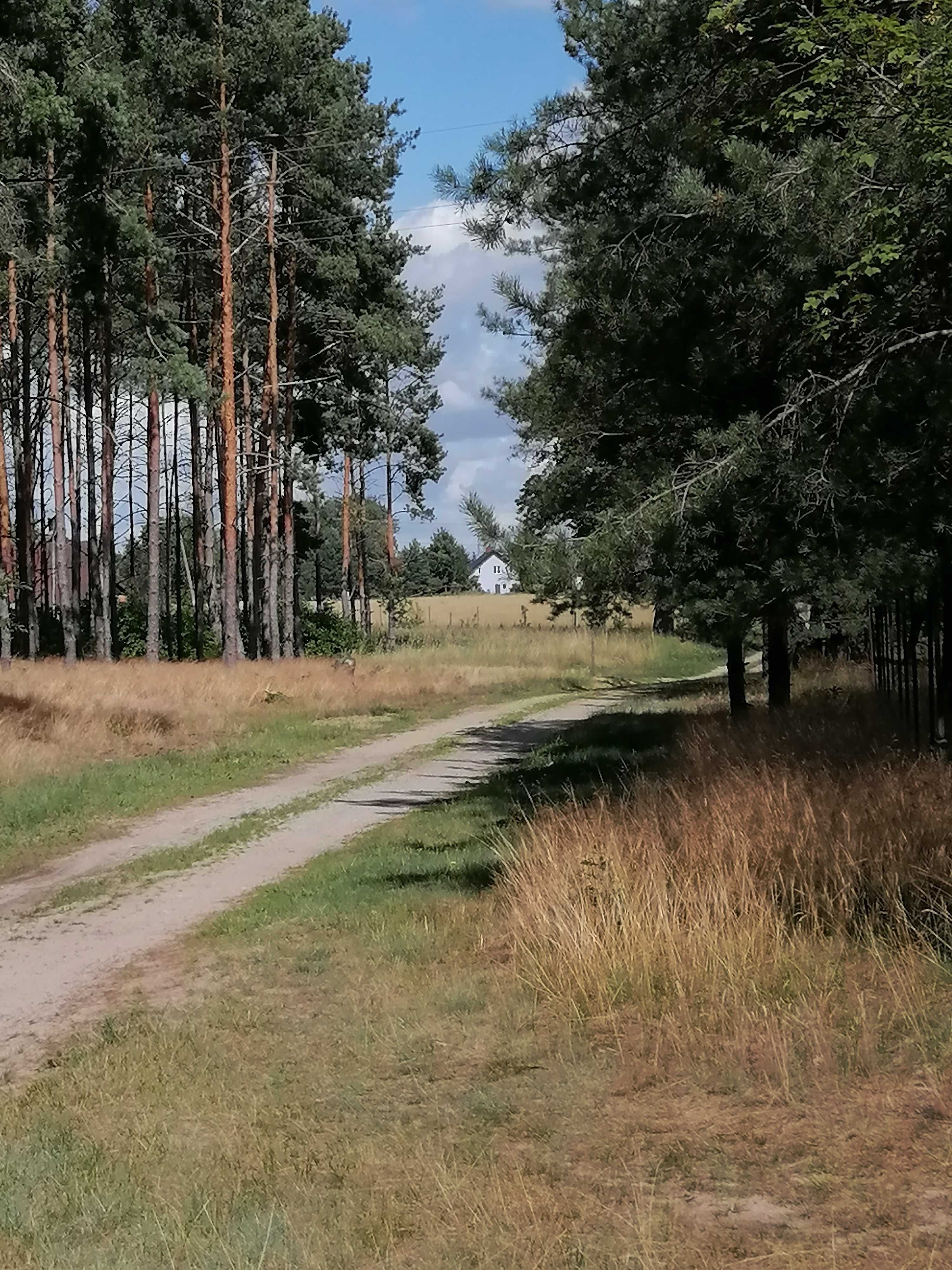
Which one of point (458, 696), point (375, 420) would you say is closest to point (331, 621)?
point (375, 420)

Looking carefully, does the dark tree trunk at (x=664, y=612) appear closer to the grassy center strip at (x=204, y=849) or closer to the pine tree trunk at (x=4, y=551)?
the grassy center strip at (x=204, y=849)

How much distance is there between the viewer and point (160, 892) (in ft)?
30.9

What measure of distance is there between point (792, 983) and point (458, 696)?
23.1m

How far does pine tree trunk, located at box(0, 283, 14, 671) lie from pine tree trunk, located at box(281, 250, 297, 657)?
22.2ft

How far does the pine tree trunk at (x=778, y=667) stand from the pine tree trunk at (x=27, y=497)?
80.5 ft

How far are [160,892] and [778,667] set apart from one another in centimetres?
869

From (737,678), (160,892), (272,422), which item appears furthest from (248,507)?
(160,892)

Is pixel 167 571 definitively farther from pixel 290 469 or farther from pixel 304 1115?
pixel 304 1115

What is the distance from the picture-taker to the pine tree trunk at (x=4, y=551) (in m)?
26.2

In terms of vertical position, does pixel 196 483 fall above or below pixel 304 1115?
above

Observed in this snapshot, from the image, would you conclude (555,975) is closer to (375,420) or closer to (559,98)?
(559,98)

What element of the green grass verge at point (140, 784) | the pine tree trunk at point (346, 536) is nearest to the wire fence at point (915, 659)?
the green grass verge at point (140, 784)

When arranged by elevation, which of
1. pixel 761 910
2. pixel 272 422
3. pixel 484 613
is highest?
pixel 272 422

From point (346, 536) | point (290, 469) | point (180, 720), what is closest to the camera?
point (180, 720)
